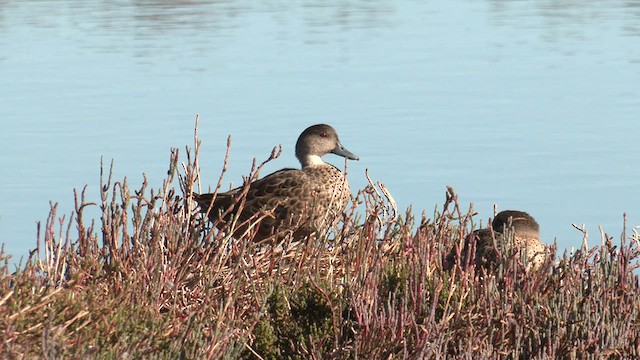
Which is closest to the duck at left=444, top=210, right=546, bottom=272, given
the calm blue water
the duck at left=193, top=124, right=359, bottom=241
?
the duck at left=193, top=124, right=359, bottom=241

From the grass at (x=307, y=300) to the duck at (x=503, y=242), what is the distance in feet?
0.83

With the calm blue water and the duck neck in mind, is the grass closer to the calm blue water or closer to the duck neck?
the duck neck

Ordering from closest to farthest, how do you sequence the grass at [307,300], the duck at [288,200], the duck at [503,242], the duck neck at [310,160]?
1. the grass at [307,300]
2. the duck at [503,242]
3. the duck at [288,200]
4. the duck neck at [310,160]

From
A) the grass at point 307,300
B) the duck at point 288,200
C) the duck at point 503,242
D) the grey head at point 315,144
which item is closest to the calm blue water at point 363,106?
the grey head at point 315,144

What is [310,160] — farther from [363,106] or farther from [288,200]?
[363,106]

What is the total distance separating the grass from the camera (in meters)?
5.90

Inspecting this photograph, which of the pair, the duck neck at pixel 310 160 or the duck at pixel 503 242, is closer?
the duck at pixel 503 242

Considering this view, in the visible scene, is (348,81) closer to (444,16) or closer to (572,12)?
(444,16)

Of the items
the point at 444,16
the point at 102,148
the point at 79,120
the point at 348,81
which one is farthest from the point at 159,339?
the point at 444,16

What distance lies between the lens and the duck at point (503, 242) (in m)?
7.62

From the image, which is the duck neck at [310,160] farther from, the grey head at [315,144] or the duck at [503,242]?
the duck at [503,242]

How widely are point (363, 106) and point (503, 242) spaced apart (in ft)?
49.0

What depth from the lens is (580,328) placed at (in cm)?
672

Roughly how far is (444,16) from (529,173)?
93.4 ft
